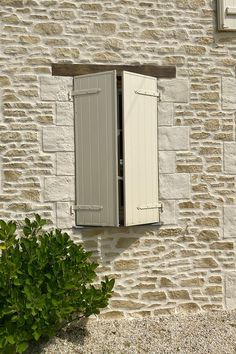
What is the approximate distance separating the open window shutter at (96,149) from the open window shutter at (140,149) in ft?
0.44

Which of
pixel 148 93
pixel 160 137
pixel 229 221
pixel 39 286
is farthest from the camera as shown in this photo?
pixel 229 221

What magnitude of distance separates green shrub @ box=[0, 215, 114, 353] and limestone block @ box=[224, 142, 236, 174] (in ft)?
6.15

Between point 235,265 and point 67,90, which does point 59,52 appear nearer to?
point 67,90

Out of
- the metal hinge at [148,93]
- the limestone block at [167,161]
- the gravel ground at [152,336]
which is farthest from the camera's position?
the limestone block at [167,161]

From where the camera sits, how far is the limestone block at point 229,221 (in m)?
5.66

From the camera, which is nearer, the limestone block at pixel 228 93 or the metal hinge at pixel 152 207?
the metal hinge at pixel 152 207

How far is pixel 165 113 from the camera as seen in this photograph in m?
5.53

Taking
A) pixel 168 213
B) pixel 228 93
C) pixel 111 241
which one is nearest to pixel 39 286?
pixel 111 241

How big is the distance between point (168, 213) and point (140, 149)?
2.66ft

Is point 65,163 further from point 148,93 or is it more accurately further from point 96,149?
point 148,93

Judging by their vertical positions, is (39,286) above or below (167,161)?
below

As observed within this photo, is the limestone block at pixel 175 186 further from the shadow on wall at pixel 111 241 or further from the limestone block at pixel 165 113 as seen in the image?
the limestone block at pixel 165 113

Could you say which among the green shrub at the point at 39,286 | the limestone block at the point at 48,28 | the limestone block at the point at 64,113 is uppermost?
the limestone block at the point at 48,28

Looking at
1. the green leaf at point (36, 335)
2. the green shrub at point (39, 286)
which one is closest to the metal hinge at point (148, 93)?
the green shrub at point (39, 286)
